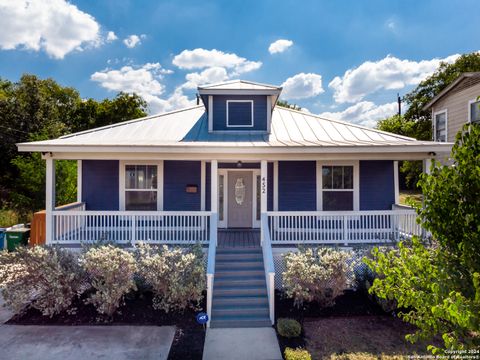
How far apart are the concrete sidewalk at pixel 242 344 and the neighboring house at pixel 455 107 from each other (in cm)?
1095

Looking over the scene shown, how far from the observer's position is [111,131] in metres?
10.2

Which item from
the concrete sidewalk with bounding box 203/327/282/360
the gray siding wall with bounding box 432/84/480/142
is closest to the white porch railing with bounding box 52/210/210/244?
the concrete sidewalk with bounding box 203/327/282/360

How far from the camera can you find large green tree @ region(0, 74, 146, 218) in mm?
14695

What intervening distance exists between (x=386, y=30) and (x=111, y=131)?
12.2 metres

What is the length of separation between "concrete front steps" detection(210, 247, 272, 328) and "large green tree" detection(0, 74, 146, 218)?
423 inches

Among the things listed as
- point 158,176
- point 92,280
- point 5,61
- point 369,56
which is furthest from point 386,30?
point 5,61

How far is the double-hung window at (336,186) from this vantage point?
986 cm

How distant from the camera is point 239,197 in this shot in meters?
10.4

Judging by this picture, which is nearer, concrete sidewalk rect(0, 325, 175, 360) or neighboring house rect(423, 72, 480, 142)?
concrete sidewalk rect(0, 325, 175, 360)

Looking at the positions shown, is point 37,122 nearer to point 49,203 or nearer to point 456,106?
point 49,203

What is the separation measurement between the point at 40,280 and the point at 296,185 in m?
7.46

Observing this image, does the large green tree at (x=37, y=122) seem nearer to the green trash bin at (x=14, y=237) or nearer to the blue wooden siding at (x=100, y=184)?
the green trash bin at (x=14, y=237)

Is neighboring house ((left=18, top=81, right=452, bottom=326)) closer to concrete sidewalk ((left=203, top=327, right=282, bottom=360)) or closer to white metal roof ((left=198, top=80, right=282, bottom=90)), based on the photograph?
white metal roof ((left=198, top=80, right=282, bottom=90))

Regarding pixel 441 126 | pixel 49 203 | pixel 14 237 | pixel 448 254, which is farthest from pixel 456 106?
pixel 14 237
